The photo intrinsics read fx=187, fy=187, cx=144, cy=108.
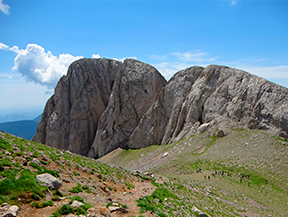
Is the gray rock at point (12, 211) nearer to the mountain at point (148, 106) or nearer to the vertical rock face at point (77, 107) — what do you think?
the mountain at point (148, 106)

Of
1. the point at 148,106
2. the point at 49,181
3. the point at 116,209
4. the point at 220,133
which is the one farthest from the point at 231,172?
the point at 148,106

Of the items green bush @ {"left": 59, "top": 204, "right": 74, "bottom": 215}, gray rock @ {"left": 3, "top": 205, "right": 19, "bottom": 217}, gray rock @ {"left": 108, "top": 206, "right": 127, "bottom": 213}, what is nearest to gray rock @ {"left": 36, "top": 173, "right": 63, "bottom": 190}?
green bush @ {"left": 59, "top": 204, "right": 74, "bottom": 215}

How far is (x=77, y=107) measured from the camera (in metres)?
86.1

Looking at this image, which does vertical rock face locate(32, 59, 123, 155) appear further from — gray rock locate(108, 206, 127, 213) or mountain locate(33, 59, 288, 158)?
gray rock locate(108, 206, 127, 213)

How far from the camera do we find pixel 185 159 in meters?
43.9

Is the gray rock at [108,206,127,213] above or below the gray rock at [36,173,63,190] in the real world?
below

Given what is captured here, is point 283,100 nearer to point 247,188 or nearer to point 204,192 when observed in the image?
point 247,188

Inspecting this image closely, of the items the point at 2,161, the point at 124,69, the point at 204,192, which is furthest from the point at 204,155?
the point at 124,69

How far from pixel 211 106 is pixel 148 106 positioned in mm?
30359

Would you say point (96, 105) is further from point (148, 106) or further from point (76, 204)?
point (76, 204)

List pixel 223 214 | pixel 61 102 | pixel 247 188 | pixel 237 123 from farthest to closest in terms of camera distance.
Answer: pixel 61 102 < pixel 237 123 < pixel 247 188 < pixel 223 214

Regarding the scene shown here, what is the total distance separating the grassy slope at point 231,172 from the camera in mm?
22777

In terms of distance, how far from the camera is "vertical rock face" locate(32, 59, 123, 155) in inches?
3305

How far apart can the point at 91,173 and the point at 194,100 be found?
48.3 m
